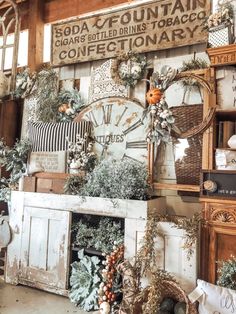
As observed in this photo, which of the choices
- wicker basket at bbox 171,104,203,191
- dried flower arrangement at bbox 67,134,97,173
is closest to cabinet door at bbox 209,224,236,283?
wicker basket at bbox 171,104,203,191

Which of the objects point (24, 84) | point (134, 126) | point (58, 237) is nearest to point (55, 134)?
point (134, 126)

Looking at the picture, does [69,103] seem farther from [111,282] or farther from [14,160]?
[111,282]

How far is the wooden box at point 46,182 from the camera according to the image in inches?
117

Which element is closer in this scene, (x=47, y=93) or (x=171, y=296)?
(x=171, y=296)

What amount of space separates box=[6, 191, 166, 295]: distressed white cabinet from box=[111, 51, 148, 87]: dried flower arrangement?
1.27 m

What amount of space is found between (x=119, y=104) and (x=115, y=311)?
1.90 metres

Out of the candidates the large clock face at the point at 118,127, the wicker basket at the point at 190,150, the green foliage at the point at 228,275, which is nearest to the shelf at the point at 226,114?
the wicker basket at the point at 190,150

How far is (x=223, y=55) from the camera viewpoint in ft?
7.61

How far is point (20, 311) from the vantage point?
2.43 meters

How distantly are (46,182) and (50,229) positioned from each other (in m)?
0.47

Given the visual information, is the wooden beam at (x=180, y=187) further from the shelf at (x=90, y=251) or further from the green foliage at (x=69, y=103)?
the green foliage at (x=69, y=103)

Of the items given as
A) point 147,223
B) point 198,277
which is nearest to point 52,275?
point 147,223

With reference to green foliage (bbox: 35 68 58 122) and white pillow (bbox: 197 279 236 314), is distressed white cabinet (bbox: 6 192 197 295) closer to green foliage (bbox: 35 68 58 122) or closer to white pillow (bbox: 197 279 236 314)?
white pillow (bbox: 197 279 236 314)

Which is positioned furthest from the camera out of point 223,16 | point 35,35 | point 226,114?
point 35,35
